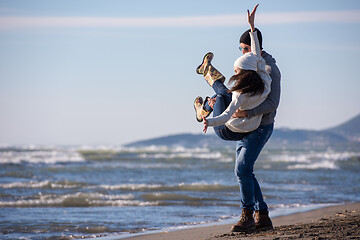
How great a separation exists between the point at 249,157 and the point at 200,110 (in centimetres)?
64

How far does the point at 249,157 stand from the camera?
5.11m

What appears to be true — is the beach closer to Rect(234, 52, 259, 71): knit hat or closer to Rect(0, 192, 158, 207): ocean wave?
Rect(234, 52, 259, 71): knit hat

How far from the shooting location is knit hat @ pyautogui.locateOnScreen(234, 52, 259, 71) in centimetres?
492

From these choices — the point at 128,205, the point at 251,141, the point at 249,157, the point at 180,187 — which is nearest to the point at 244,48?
the point at 251,141

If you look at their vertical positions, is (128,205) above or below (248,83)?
below

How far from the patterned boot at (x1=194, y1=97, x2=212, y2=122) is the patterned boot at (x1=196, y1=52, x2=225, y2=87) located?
9.6 inches

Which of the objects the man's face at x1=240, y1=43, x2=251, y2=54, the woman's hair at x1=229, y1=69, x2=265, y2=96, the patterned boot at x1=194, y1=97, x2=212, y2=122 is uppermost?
the man's face at x1=240, y1=43, x2=251, y2=54

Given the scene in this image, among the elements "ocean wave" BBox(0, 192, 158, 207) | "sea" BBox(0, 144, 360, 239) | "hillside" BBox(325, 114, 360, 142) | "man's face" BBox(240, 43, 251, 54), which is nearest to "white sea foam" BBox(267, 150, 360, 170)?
"sea" BBox(0, 144, 360, 239)

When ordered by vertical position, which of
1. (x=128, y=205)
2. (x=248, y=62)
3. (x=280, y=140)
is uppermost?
(x=280, y=140)

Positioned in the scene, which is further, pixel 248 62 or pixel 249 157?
pixel 249 157

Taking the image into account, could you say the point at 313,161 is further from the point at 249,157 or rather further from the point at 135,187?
the point at 249,157

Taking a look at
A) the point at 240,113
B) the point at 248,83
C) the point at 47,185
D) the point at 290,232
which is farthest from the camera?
the point at 47,185

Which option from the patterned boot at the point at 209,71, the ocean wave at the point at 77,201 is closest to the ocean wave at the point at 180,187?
the ocean wave at the point at 77,201

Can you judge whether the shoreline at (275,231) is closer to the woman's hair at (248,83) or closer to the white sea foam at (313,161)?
the woman's hair at (248,83)
